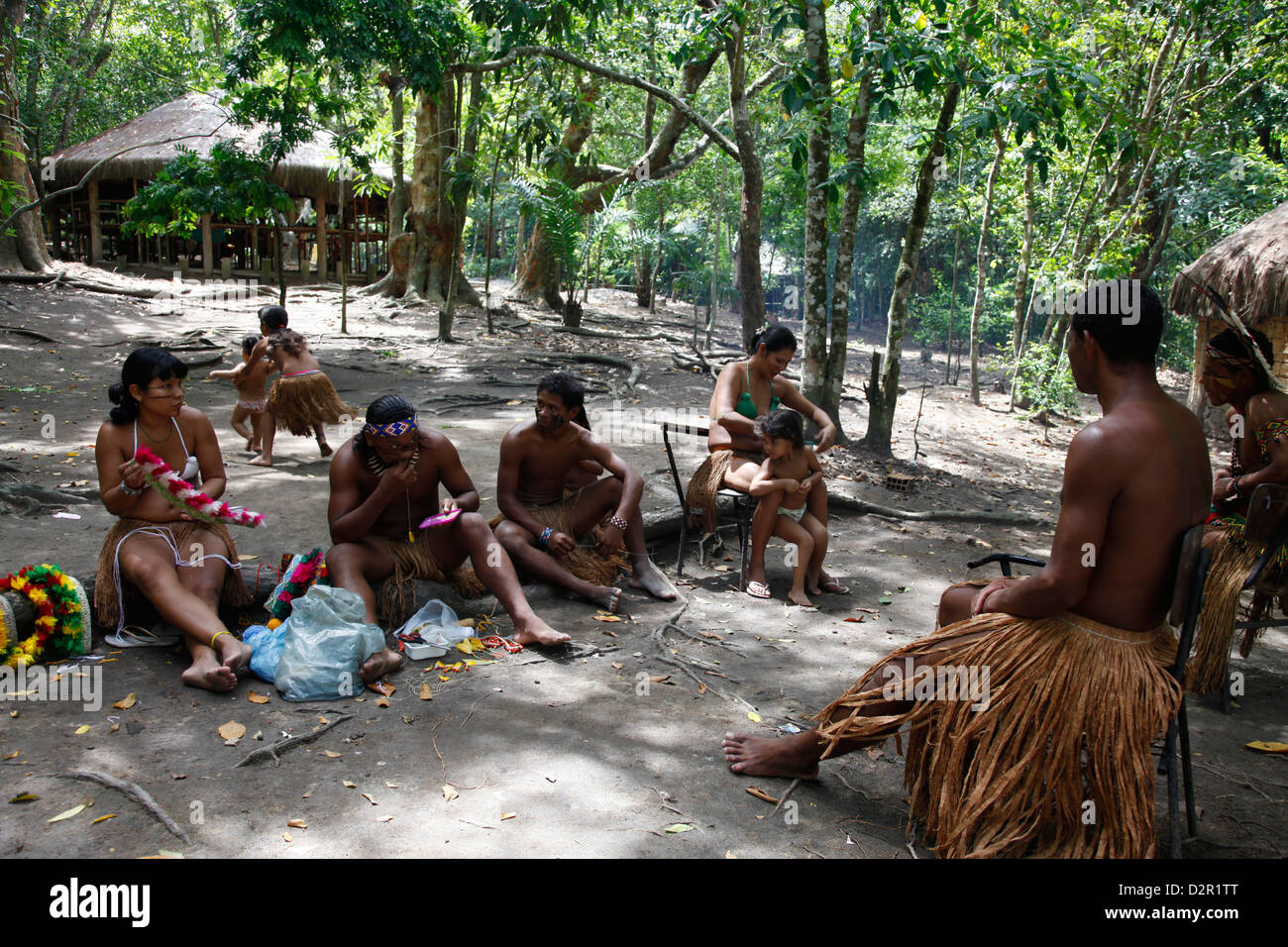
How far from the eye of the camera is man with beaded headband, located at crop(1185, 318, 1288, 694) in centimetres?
386

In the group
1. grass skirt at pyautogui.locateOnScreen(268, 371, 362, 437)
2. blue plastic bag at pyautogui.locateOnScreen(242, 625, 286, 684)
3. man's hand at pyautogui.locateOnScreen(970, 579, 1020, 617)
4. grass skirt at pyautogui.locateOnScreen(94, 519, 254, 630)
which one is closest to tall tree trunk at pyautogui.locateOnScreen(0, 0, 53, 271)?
grass skirt at pyautogui.locateOnScreen(268, 371, 362, 437)

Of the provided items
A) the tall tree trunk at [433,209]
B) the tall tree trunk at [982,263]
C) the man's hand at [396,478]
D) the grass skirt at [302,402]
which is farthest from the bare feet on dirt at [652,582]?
the tall tree trunk at [982,263]

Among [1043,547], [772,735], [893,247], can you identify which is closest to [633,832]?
[772,735]

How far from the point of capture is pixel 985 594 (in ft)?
9.02

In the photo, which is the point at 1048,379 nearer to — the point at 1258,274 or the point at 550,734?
the point at 1258,274

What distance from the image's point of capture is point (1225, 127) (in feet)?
45.5

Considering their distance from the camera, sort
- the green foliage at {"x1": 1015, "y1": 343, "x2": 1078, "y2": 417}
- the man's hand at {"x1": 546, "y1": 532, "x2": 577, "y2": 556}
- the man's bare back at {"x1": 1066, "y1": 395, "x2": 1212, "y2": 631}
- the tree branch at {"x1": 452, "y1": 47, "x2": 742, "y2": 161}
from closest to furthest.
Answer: the man's bare back at {"x1": 1066, "y1": 395, "x2": 1212, "y2": 631}
the man's hand at {"x1": 546, "y1": 532, "x2": 577, "y2": 556}
the tree branch at {"x1": 452, "y1": 47, "x2": 742, "y2": 161}
the green foliage at {"x1": 1015, "y1": 343, "x2": 1078, "y2": 417}

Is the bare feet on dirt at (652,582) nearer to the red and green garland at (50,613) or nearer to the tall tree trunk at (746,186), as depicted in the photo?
the red and green garland at (50,613)

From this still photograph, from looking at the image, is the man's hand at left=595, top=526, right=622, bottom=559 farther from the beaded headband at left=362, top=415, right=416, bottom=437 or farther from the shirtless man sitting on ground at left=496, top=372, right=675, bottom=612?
the beaded headband at left=362, top=415, right=416, bottom=437

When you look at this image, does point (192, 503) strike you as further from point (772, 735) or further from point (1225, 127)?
point (1225, 127)

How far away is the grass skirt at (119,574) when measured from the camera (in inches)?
142

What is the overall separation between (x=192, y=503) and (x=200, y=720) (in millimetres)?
999

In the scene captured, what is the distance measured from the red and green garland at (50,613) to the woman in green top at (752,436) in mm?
3217

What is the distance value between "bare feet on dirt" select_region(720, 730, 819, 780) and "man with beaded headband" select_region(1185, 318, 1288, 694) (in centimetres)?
203
